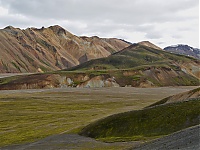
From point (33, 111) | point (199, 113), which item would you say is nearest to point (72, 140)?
point (199, 113)

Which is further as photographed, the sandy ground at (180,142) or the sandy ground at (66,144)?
the sandy ground at (66,144)

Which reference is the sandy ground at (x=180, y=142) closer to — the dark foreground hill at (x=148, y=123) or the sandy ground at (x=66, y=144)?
the sandy ground at (x=66, y=144)

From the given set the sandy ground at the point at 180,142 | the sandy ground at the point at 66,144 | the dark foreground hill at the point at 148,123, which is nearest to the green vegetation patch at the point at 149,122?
the dark foreground hill at the point at 148,123

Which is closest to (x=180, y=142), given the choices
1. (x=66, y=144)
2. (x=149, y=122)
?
(x=149, y=122)

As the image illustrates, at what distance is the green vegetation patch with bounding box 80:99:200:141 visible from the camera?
155 ft

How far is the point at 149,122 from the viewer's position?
5172 cm

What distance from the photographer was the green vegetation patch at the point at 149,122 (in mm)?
47344

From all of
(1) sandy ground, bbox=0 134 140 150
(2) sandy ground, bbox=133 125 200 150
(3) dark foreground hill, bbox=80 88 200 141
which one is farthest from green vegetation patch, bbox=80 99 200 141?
(2) sandy ground, bbox=133 125 200 150

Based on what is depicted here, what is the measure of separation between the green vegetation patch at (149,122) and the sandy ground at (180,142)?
14380mm

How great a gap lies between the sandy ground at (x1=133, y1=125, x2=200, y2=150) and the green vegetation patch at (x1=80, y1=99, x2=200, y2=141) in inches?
566

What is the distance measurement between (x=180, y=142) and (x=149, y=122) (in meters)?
23.3

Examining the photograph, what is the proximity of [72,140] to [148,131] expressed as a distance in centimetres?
1378

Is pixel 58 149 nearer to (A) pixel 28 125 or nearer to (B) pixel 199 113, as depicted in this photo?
(B) pixel 199 113

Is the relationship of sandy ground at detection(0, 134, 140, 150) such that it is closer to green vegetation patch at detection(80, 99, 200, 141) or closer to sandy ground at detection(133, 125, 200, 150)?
green vegetation patch at detection(80, 99, 200, 141)
